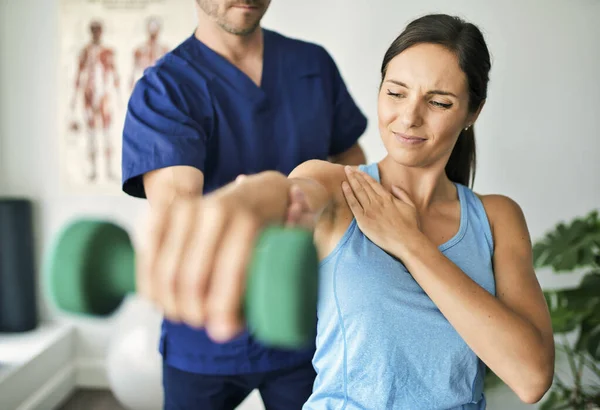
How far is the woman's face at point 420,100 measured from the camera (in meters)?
1.01

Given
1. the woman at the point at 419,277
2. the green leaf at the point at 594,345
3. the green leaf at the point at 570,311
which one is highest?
the woman at the point at 419,277

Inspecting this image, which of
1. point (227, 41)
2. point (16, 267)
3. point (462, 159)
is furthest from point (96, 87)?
point (462, 159)

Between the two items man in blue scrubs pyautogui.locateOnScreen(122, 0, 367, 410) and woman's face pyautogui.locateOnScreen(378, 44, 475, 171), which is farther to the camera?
man in blue scrubs pyautogui.locateOnScreen(122, 0, 367, 410)

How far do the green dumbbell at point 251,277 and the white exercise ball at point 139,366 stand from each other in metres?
2.00

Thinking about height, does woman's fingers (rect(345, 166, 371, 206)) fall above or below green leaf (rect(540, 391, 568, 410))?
above

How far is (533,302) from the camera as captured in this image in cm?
101

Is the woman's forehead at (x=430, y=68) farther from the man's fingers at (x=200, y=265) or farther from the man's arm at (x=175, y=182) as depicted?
the man's fingers at (x=200, y=265)

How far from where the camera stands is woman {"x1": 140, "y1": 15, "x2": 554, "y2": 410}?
937 millimetres

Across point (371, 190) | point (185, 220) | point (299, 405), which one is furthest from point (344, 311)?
point (185, 220)

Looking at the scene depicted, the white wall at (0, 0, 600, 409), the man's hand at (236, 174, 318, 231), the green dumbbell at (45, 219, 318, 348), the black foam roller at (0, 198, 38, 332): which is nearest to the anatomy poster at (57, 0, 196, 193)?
the black foam roller at (0, 198, 38, 332)

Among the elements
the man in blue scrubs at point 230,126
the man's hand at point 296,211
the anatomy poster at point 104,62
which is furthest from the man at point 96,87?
the man's hand at point 296,211

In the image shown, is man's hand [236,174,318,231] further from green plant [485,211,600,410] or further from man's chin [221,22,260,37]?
green plant [485,211,600,410]

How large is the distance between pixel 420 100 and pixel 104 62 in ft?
7.40

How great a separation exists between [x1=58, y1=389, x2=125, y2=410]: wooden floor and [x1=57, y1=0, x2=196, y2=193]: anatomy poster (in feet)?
3.62
